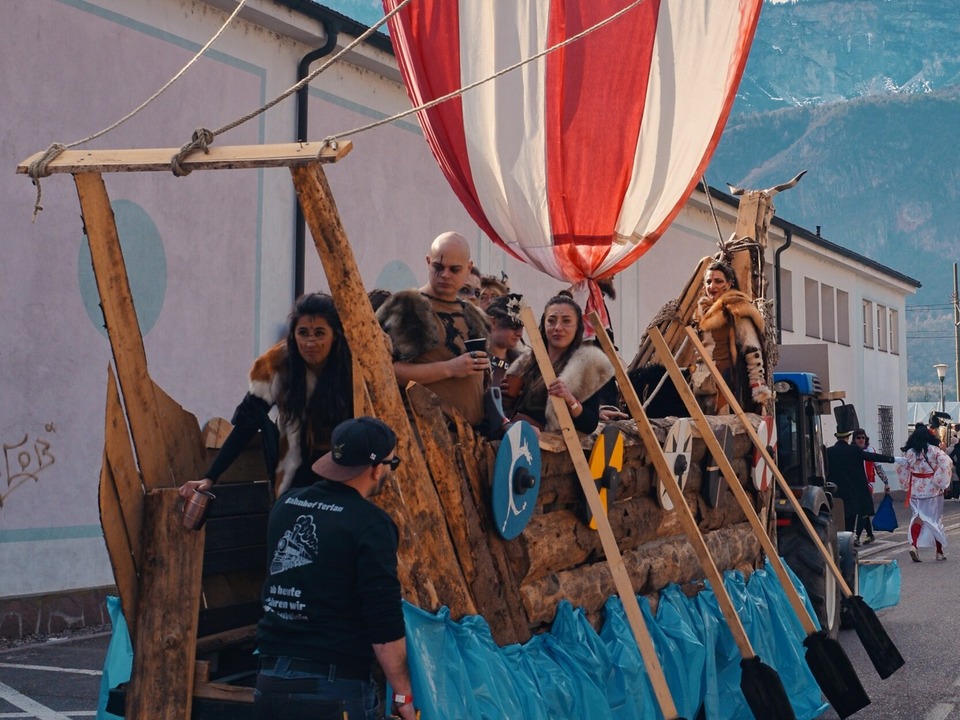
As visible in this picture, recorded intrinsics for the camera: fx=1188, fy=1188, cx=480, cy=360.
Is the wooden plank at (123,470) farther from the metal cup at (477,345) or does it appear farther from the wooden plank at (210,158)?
the metal cup at (477,345)

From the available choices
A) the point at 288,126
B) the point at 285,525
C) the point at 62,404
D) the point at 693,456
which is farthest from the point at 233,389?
the point at 285,525

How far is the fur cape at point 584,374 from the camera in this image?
18.1ft

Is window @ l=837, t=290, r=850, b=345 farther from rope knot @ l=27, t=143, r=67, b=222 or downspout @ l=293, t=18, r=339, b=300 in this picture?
rope knot @ l=27, t=143, r=67, b=222

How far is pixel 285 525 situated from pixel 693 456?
374 cm

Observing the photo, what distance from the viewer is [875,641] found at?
653 cm

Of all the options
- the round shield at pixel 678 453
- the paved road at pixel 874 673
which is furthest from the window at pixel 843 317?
the round shield at pixel 678 453

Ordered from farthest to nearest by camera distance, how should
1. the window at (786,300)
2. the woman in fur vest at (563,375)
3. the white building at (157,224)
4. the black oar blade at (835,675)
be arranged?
1. the window at (786,300)
2. the white building at (157,224)
3. the black oar blade at (835,675)
4. the woman in fur vest at (563,375)

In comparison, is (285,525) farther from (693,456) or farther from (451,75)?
(693,456)

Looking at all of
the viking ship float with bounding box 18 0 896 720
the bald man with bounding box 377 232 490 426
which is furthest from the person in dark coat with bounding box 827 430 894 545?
the bald man with bounding box 377 232 490 426

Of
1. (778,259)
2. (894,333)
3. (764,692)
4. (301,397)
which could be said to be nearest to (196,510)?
(301,397)

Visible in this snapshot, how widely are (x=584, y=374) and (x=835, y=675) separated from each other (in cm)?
207

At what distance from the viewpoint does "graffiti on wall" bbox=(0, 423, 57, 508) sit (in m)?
9.41

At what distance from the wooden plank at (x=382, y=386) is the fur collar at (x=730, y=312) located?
4.78 m

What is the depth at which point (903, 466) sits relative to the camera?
1688cm
